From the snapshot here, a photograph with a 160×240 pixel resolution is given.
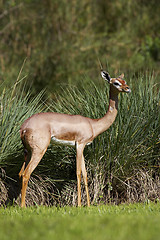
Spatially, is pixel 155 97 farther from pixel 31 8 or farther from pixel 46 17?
pixel 31 8

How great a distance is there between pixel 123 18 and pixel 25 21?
12.8ft

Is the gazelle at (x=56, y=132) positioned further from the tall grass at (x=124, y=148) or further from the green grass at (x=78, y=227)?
the green grass at (x=78, y=227)

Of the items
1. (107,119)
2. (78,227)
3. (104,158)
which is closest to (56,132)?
(107,119)

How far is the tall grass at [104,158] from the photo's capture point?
6930 mm

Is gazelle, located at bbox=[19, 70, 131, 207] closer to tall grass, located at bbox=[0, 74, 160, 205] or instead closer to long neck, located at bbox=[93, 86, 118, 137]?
long neck, located at bbox=[93, 86, 118, 137]

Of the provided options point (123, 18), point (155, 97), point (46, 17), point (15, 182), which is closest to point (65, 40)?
point (46, 17)

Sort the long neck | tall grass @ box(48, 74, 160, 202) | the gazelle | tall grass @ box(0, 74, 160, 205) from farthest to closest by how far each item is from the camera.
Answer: tall grass @ box(48, 74, 160, 202)
tall grass @ box(0, 74, 160, 205)
the long neck
the gazelle

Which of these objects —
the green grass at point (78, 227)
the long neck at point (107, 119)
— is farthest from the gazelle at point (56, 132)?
the green grass at point (78, 227)

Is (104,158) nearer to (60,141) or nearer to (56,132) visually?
(60,141)

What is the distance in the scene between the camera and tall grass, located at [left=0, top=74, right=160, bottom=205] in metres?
6.93

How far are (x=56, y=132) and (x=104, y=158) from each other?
4.54 feet

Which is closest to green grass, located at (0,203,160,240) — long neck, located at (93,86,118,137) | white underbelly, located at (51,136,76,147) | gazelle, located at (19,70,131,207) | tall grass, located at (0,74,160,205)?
gazelle, located at (19,70,131,207)

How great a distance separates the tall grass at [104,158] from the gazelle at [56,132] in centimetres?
74

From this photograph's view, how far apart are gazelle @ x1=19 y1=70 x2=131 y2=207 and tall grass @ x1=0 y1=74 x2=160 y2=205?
0.74m
